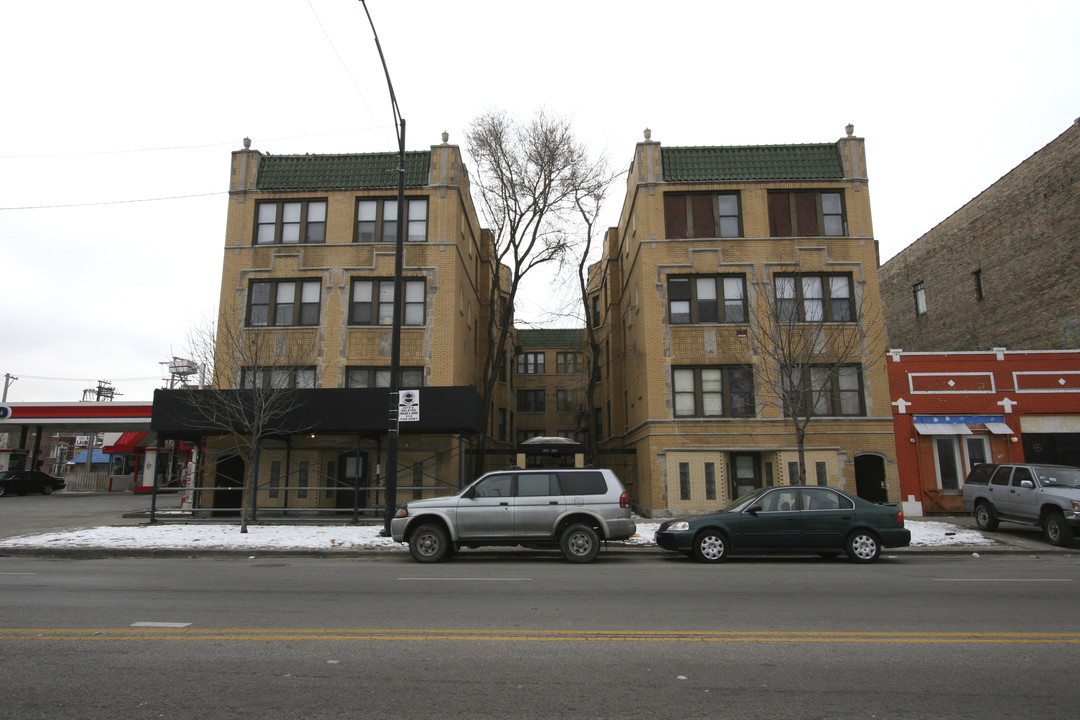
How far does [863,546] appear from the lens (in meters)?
12.8

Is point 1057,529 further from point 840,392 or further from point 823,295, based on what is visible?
point 823,295

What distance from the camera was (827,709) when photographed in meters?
4.68

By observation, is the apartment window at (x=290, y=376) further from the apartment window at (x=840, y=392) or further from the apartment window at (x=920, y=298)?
the apartment window at (x=920, y=298)

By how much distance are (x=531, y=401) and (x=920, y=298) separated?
24.8m

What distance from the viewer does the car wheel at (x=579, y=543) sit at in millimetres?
12625

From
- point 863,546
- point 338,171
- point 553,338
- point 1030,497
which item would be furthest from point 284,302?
point 553,338

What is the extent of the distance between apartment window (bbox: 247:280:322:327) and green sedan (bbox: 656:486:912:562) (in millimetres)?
15938

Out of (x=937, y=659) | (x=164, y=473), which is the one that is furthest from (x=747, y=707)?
(x=164, y=473)

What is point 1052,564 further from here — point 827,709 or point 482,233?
point 482,233

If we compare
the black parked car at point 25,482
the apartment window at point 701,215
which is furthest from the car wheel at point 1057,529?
the black parked car at point 25,482

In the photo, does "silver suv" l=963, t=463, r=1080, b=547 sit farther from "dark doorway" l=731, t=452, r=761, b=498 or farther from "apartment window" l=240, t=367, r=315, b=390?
"apartment window" l=240, t=367, r=315, b=390

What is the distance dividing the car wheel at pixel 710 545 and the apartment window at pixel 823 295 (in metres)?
12.4

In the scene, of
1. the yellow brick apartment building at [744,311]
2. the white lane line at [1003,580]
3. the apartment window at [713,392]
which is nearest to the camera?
the white lane line at [1003,580]

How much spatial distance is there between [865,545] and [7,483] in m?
42.0
